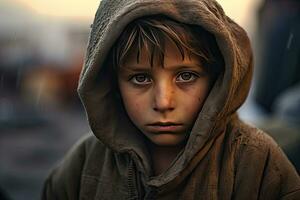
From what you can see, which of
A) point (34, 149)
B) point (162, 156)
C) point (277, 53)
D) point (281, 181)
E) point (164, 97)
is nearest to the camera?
point (164, 97)

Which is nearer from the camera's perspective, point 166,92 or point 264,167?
point 166,92

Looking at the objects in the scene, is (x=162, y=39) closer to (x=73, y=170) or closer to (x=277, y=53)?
(x=73, y=170)

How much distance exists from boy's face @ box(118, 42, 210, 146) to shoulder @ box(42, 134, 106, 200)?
15.3 inches

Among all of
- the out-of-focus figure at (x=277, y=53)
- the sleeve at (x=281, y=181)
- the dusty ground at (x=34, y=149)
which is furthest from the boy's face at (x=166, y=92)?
the out-of-focus figure at (x=277, y=53)

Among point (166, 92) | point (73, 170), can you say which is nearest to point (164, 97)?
point (166, 92)

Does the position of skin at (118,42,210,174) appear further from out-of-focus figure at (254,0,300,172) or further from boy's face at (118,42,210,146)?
out-of-focus figure at (254,0,300,172)

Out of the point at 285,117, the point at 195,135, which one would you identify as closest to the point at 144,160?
the point at 195,135

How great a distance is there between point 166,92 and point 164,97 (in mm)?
22

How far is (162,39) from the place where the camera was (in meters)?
2.07

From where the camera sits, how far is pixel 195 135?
213 centimetres

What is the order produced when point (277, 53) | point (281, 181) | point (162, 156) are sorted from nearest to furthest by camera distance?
point (281, 181) < point (162, 156) < point (277, 53)

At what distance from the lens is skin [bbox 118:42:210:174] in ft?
6.84

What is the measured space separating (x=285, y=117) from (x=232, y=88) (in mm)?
2255

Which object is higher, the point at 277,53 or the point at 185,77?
the point at 185,77
